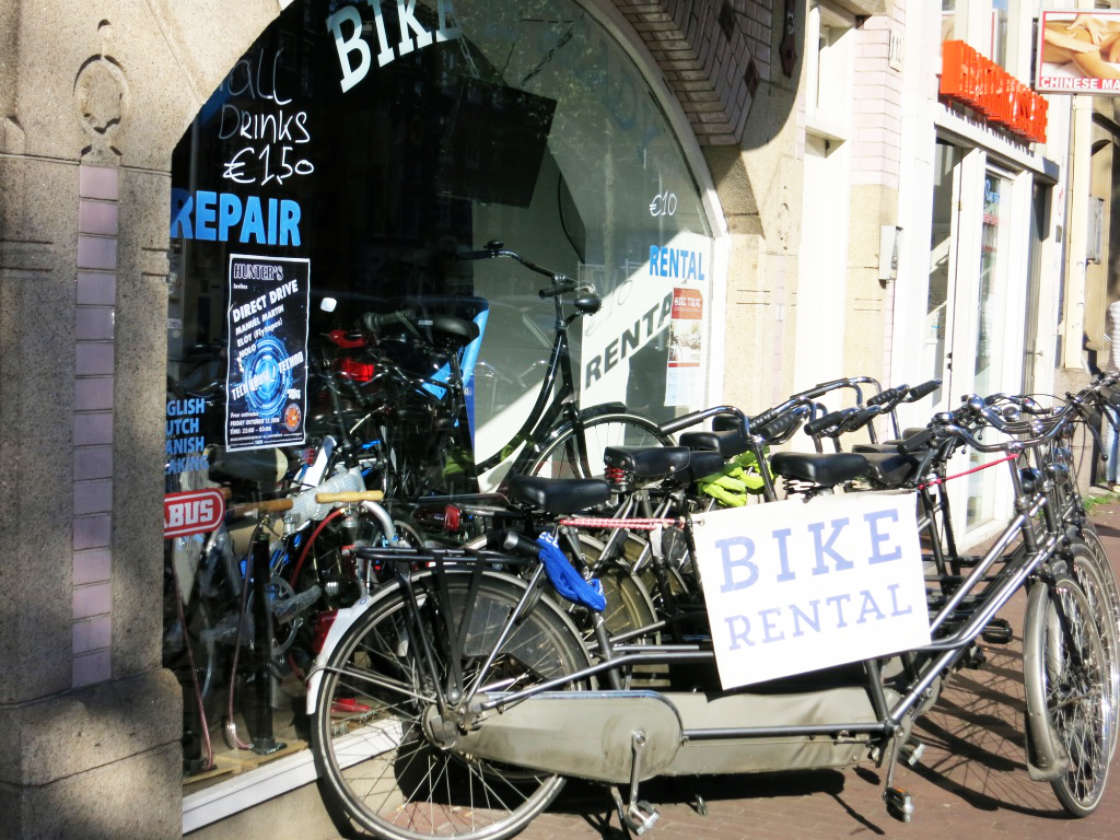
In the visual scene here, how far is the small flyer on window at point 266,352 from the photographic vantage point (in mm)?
4422

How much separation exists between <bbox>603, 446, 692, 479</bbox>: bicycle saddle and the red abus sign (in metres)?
1.31

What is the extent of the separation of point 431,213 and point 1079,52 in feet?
26.1

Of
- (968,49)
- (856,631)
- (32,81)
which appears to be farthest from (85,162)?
(968,49)

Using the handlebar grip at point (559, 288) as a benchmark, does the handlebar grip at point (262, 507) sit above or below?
below

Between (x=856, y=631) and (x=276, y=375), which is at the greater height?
(x=276, y=375)

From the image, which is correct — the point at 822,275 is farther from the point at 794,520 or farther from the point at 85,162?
the point at 85,162

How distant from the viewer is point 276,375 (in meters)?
4.59

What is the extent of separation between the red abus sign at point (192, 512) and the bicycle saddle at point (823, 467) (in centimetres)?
188

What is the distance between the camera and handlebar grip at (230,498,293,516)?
446 centimetres

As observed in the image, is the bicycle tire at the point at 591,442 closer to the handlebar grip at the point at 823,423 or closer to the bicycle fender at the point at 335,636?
the handlebar grip at the point at 823,423

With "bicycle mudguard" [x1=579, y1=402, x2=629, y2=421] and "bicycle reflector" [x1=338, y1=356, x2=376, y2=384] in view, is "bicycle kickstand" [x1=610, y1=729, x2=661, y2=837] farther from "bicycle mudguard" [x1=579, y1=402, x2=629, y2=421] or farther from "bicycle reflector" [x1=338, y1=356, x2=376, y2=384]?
"bicycle mudguard" [x1=579, y1=402, x2=629, y2=421]

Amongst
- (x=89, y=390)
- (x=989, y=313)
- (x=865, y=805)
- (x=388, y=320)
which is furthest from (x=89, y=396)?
(x=989, y=313)

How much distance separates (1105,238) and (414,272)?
44.3 ft

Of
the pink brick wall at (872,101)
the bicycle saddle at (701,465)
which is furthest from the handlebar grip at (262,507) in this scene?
→ the pink brick wall at (872,101)
